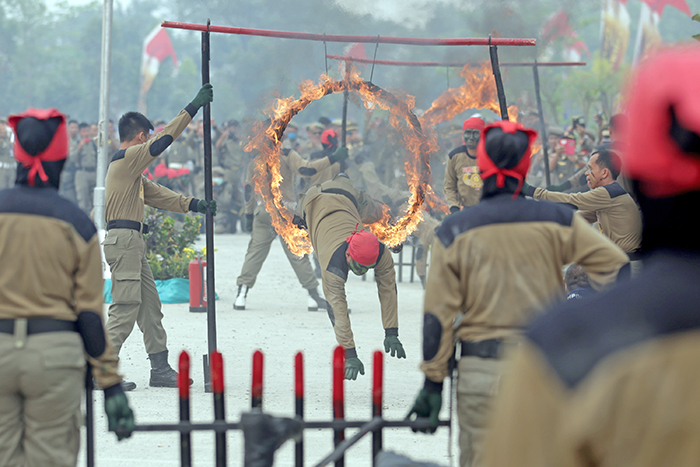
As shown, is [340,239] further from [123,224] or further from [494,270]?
[494,270]

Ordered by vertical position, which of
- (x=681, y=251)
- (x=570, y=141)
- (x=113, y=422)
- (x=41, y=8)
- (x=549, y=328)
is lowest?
(x=113, y=422)

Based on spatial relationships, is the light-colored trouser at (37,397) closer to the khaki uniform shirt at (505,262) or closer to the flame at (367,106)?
the khaki uniform shirt at (505,262)

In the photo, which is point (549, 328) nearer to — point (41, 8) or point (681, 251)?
point (681, 251)

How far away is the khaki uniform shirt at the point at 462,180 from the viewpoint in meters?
9.13

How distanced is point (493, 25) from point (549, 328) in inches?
530

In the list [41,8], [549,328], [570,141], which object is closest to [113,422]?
[549,328]

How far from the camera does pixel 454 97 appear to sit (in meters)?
9.73

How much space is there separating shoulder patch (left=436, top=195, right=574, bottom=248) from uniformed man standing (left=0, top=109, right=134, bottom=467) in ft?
4.60

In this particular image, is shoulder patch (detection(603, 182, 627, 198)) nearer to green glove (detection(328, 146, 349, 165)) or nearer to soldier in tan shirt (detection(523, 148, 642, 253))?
soldier in tan shirt (detection(523, 148, 642, 253))

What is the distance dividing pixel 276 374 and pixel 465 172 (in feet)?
11.8

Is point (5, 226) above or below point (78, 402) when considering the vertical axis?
above

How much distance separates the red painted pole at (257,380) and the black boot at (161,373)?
3.14m

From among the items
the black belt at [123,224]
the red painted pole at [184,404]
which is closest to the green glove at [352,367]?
the black belt at [123,224]

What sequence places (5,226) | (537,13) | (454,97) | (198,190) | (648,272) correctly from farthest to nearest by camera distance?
1. (198,190)
2. (537,13)
3. (454,97)
4. (5,226)
5. (648,272)
